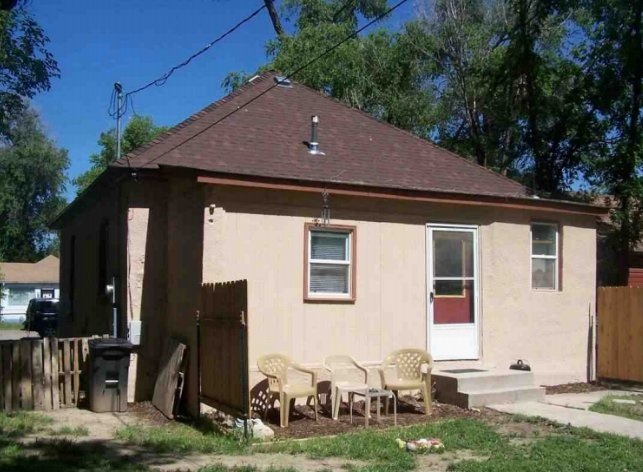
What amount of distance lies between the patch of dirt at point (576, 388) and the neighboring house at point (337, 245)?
0.19 meters

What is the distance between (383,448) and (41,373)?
18.3 feet

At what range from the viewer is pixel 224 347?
372 inches

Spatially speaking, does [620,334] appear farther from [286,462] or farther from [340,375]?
[286,462]

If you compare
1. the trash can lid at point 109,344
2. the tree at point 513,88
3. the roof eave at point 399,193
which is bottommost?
the trash can lid at point 109,344

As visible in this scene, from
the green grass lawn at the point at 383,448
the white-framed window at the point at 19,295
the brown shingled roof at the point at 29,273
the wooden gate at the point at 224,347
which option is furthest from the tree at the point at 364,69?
the white-framed window at the point at 19,295

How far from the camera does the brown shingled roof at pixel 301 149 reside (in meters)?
11.6

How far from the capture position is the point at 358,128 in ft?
47.5

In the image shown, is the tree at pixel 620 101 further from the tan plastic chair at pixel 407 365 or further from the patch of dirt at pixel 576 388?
the tan plastic chair at pixel 407 365

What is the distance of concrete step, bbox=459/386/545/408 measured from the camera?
429 inches

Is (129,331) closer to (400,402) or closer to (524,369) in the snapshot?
(400,402)

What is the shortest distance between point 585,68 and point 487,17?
673 centimetres

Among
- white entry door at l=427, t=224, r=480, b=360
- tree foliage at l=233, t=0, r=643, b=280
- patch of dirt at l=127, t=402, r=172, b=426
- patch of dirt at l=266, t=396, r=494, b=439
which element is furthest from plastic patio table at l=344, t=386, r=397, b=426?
tree foliage at l=233, t=0, r=643, b=280

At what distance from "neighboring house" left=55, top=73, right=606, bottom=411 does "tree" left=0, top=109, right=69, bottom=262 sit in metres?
38.2

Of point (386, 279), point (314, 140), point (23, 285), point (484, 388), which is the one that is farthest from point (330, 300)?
point (23, 285)
